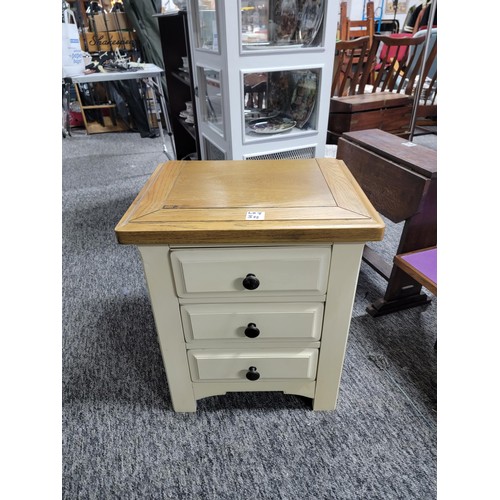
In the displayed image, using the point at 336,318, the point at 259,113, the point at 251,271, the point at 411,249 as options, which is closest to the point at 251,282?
the point at 251,271

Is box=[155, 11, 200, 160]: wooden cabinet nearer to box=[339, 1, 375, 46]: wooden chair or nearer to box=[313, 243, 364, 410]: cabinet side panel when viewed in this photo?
box=[313, 243, 364, 410]: cabinet side panel

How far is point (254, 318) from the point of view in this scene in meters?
0.88

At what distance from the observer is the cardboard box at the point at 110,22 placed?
4086mm

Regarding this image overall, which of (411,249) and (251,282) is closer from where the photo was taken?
(251,282)

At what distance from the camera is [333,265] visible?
802 mm

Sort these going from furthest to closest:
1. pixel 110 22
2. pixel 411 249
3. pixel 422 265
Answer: pixel 110 22, pixel 411 249, pixel 422 265

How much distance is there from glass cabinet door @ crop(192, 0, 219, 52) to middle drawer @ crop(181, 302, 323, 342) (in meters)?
1.02

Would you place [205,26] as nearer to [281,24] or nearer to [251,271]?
[281,24]

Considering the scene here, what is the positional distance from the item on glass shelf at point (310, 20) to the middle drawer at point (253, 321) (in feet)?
3.58

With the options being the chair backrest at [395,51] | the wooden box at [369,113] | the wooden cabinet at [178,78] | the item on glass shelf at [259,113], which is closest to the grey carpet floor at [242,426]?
the item on glass shelf at [259,113]

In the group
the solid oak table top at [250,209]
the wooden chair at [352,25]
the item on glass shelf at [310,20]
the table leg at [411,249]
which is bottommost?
the table leg at [411,249]

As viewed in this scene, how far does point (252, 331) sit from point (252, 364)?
0.15m

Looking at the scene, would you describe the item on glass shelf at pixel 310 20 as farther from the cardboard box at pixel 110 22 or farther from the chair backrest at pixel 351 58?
the cardboard box at pixel 110 22

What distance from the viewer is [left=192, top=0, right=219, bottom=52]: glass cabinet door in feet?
4.47
